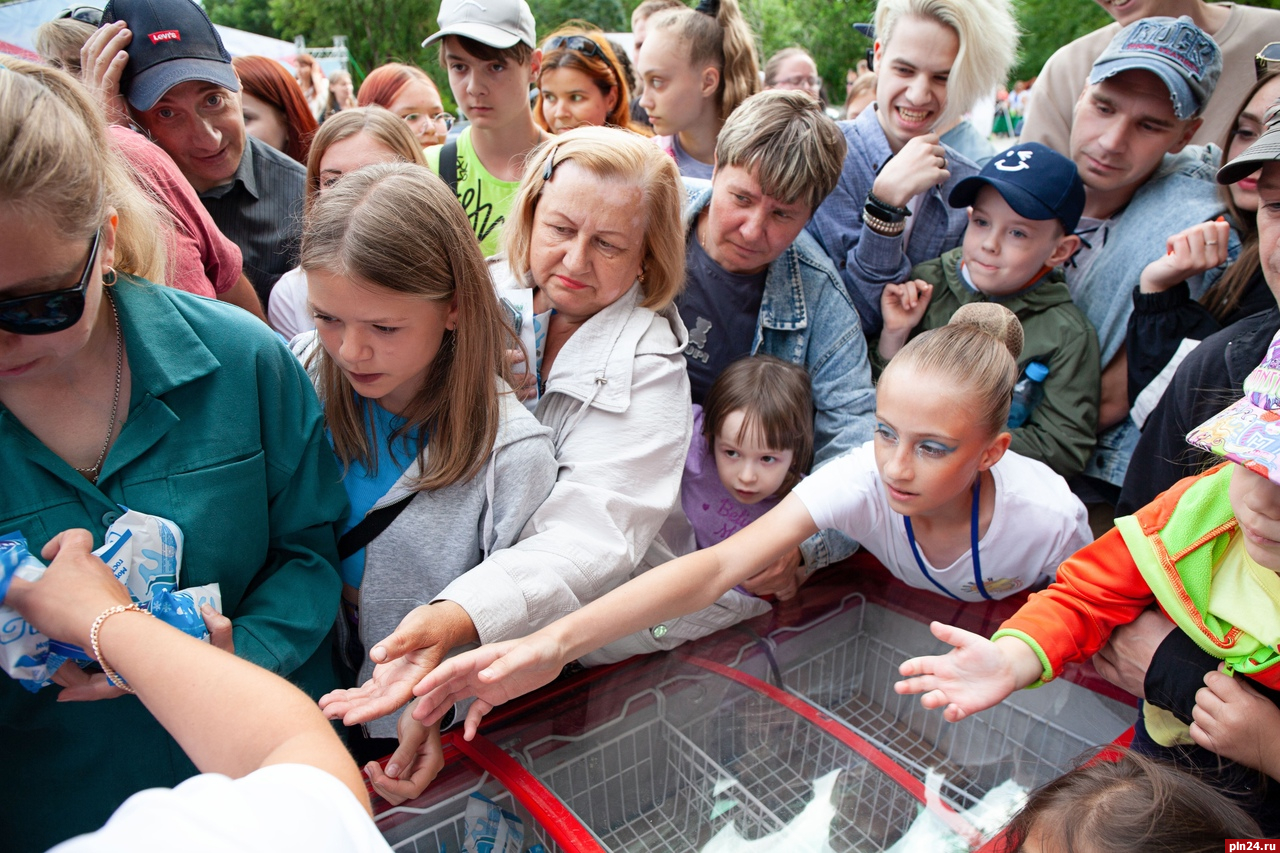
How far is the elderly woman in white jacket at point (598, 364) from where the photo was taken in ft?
5.16

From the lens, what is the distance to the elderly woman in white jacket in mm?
1573

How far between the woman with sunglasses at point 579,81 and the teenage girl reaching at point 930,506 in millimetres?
2265

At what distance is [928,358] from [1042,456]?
0.75 m

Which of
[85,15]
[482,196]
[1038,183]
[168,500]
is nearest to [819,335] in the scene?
[1038,183]

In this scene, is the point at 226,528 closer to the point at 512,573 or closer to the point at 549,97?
the point at 512,573

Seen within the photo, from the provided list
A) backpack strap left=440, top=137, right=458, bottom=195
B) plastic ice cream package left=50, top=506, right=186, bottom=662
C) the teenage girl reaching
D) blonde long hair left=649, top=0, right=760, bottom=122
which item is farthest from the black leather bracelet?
plastic ice cream package left=50, top=506, right=186, bottom=662

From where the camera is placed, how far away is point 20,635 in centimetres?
104

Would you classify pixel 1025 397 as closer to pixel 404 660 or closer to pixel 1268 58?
pixel 1268 58

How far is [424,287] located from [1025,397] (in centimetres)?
179

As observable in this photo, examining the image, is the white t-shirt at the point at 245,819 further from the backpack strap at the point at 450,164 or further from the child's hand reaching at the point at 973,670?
the backpack strap at the point at 450,164

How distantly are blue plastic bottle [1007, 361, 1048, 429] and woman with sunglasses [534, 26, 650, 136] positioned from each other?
2.08 meters

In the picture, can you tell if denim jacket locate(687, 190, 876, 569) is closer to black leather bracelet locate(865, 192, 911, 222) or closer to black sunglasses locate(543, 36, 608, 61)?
black leather bracelet locate(865, 192, 911, 222)

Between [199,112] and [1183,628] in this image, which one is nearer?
[1183,628]

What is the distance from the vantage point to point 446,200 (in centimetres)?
160
